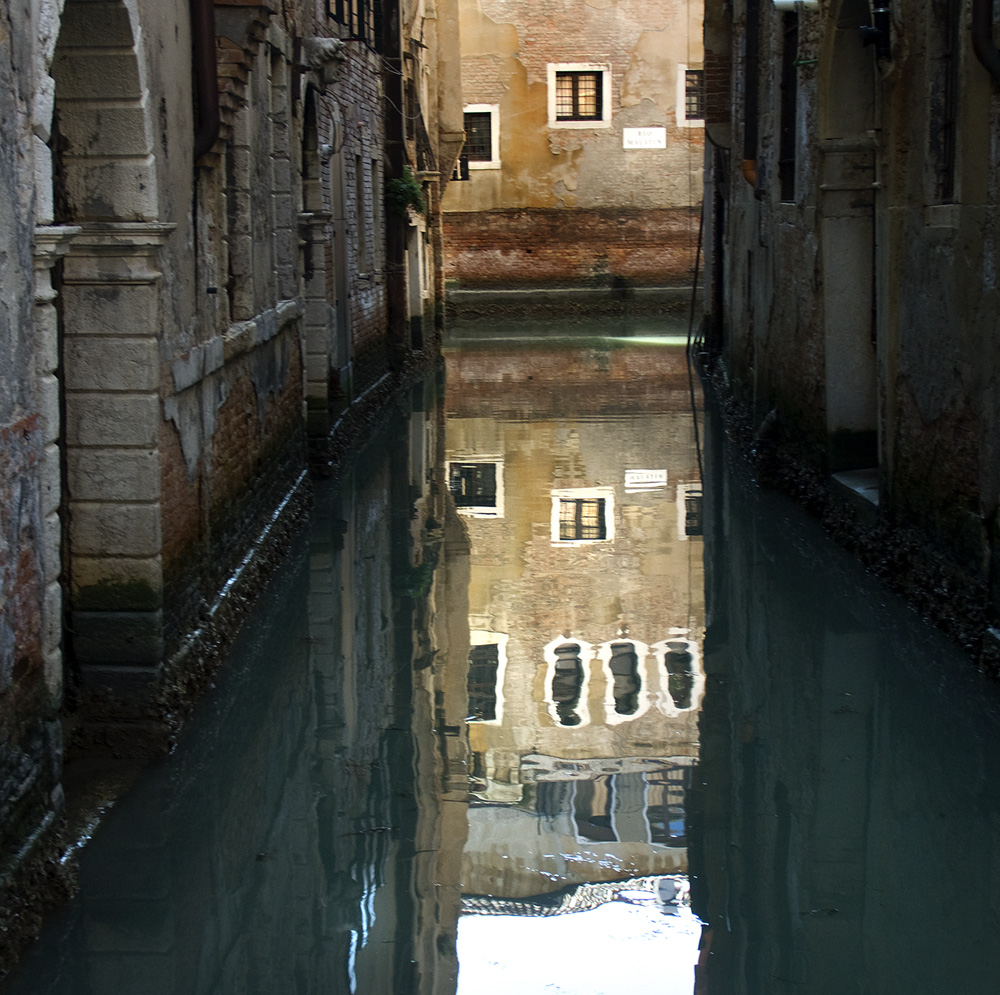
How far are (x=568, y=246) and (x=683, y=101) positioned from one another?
3494mm

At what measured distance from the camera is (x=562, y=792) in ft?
17.1

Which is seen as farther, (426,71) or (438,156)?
(438,156)

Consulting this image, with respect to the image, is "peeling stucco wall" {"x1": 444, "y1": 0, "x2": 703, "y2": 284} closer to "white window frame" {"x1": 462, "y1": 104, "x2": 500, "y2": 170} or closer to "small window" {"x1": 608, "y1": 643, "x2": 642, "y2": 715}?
"white window frame" {"x1": 462, "y1": 104, "x2": 500, "y2": 170}

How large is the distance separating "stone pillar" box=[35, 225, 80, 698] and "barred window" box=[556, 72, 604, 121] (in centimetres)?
2482

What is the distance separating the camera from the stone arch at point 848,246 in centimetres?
921

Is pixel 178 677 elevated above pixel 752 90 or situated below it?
below

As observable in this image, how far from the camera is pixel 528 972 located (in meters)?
3.96

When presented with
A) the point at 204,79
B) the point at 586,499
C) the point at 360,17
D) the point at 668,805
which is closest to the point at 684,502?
the point at 586,499

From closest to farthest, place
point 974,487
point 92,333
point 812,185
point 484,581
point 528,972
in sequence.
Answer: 1. point 528,972
2. point 92,333
3. point 974,487
4. point 484,581
5. point 812,185

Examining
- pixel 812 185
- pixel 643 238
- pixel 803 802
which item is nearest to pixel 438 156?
pixel 643 238

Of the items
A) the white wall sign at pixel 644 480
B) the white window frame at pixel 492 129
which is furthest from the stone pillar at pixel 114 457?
the white window frame at pixel 492 129

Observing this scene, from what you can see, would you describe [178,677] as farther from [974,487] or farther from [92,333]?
[974,487]

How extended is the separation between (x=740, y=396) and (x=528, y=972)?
9.92 m

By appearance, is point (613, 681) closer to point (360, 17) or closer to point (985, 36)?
point (985, 36)
